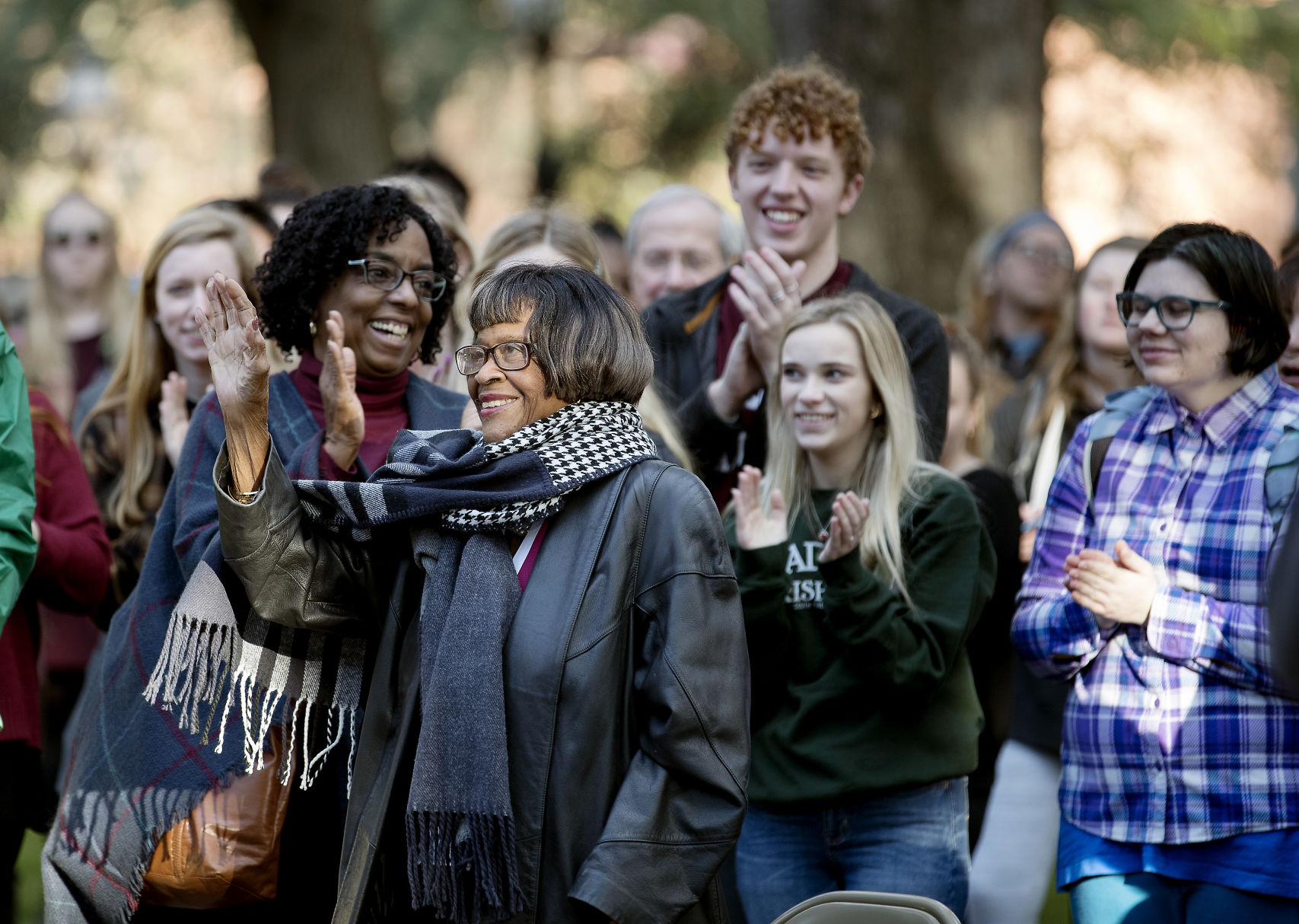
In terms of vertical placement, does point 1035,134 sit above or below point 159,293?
above

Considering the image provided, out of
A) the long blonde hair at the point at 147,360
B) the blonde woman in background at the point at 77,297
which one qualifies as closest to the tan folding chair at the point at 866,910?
the long blonde hair at the point at 147,360

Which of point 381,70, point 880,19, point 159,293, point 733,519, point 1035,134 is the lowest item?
point 733,519

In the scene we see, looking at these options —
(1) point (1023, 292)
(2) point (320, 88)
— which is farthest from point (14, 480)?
(2) point (320, 88)

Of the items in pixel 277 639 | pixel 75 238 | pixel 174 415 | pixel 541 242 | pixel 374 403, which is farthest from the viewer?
pixel 75 238

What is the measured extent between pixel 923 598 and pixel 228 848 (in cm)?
183

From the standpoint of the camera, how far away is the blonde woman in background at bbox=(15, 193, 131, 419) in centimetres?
640

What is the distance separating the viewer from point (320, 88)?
1146cm

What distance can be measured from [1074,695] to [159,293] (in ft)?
9.74

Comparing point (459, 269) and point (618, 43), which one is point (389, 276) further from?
point (618, 43)

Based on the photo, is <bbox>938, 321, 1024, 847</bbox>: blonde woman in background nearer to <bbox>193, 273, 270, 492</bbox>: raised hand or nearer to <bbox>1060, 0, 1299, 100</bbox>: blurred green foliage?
<bbox>193, 273, 270, 492</bbox>: raised hand

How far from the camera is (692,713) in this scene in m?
2.67

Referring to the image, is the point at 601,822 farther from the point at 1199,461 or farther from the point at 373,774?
the point at 1199,461

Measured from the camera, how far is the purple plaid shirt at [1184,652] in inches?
123

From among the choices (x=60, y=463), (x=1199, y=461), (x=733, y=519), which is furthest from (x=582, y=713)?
(x=60, y=463)
